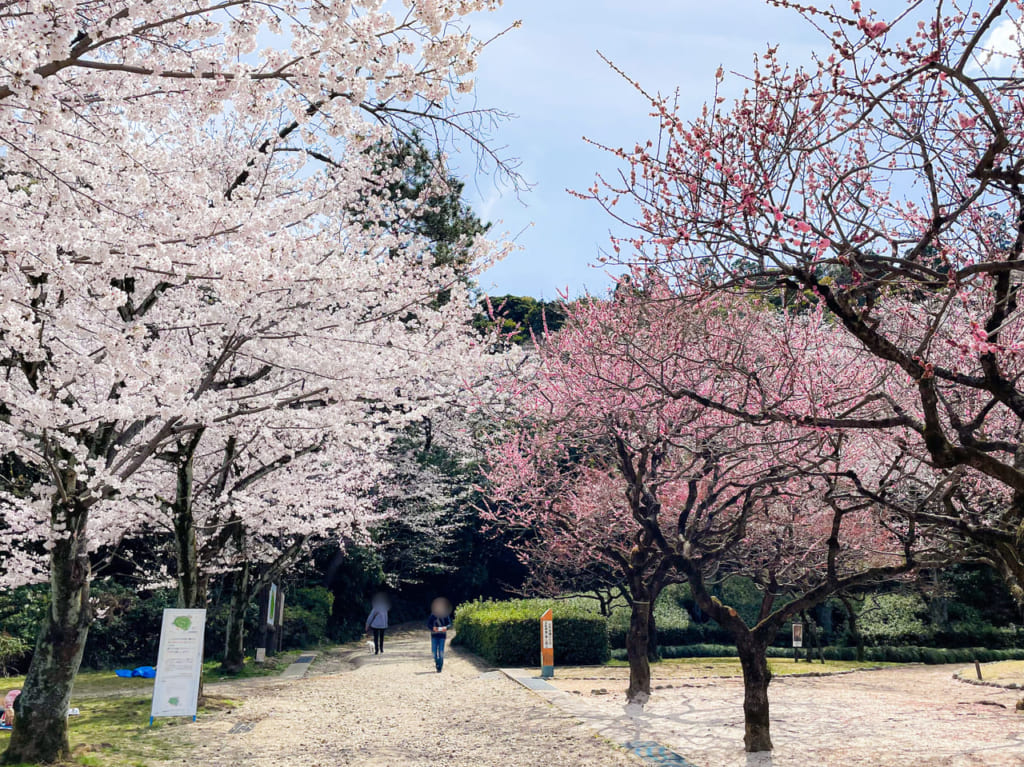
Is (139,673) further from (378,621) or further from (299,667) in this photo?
(378,621)

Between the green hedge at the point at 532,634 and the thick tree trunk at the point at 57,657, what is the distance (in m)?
9.16

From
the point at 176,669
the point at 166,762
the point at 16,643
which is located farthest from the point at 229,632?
the point at 166,762

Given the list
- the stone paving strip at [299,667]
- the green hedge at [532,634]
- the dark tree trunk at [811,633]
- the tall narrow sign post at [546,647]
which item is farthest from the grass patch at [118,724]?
the dark tree trunk at [811,633]

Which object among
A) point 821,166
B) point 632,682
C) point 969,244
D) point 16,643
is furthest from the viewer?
point 16,643

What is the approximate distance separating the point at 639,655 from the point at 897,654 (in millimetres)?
10079

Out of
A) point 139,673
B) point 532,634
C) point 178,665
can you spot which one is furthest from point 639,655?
point 139,673

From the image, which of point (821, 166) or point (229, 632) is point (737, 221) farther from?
point (229, 632)

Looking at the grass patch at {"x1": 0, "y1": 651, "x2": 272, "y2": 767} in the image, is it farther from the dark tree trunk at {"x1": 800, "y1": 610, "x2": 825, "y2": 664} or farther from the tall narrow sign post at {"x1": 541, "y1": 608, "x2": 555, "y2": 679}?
the dark tree trunk at {"x1": 800, "y1": 610, "x2": 825, "y2": 664}

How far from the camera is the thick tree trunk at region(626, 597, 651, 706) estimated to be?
10.2m

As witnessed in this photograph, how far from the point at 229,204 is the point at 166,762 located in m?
4.92

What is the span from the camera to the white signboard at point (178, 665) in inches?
320

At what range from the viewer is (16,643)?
39.3ft

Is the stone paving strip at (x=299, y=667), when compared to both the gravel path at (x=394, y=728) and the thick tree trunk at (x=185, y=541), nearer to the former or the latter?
the gravel path at (x=394, y=728)

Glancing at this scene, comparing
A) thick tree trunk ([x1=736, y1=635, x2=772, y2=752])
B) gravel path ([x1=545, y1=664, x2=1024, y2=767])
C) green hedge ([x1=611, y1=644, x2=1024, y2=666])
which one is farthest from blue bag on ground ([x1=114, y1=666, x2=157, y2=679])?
green hedge ([x1=611, y1=644, x2=1024, y2=666])
